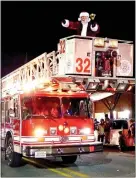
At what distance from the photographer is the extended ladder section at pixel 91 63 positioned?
9.12 metres

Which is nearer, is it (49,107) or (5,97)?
(49,107)

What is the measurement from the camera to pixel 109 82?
381 inches

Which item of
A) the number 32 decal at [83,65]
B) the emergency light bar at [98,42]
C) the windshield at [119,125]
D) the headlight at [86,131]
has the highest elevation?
the emergency light bar at [98,42]

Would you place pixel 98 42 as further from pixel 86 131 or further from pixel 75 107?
pixel 86 131

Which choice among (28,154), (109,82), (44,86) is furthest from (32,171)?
(109,82)

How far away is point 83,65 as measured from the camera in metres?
9.22

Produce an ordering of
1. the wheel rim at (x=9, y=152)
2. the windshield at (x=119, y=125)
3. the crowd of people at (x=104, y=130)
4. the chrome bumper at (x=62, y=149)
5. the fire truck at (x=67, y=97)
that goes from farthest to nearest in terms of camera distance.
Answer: the crowd of people at (x=104, y=130) < the windshield at (x=119, y=125) < the wheel rim at (x=9, y=152) < the fire truck at (x=67, y=97) < the chrome bumper at (x=62, y=149)

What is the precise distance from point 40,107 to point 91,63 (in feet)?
5.92

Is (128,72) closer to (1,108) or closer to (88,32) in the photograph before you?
(88,32)

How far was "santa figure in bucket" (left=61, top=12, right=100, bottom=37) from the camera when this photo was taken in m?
9.95

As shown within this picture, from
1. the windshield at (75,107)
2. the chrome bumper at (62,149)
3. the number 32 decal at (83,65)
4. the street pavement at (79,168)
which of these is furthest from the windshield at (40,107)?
the street pavement at (79,168)

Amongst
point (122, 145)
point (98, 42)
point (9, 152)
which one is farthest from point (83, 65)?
point (122, 145)

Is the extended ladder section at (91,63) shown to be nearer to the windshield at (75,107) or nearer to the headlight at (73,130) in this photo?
the windshield at (75,107)

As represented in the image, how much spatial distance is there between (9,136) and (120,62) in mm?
3877
